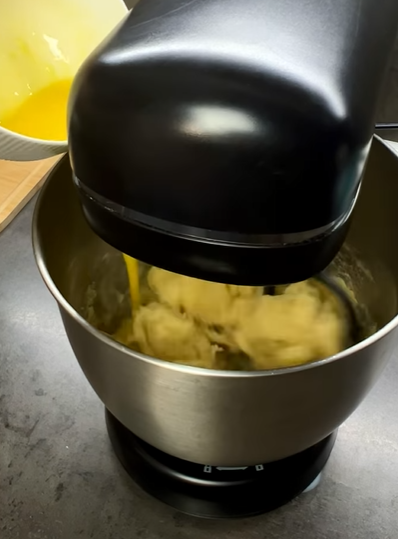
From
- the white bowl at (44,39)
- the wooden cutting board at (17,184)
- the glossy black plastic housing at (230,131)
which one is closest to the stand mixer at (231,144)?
the glossy black plastic housing at (230,131)

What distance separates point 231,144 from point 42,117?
13.4 inches

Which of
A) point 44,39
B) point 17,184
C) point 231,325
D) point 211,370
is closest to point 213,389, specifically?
point 211,370

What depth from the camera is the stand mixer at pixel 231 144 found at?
34 cm

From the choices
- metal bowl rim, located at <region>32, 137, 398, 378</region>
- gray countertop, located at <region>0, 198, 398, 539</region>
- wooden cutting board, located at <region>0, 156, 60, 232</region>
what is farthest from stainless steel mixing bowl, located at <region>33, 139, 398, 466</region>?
wooden cutting board, located at <region>0, 156, 60, 232</region>

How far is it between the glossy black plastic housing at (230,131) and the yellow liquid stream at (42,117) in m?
0.23

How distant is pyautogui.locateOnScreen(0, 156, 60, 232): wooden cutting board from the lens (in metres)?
0.87

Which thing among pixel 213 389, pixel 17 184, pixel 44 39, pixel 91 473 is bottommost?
pixel 91 473

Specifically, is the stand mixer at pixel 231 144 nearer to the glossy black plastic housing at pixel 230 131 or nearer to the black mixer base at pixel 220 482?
the glossy black plastic housing at pixel 230 131

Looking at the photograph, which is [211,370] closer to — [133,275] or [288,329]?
[133,275]

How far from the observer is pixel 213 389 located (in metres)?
0.44

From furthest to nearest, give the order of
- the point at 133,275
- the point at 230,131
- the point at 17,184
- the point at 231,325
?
1. the point at 17,184
2. the point at 231,325
3. the point at 133,275
4. the point at 230,131

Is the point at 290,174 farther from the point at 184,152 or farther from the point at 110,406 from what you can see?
the point at 110,406

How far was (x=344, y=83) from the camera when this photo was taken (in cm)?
35

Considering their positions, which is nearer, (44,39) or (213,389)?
(213,389)
